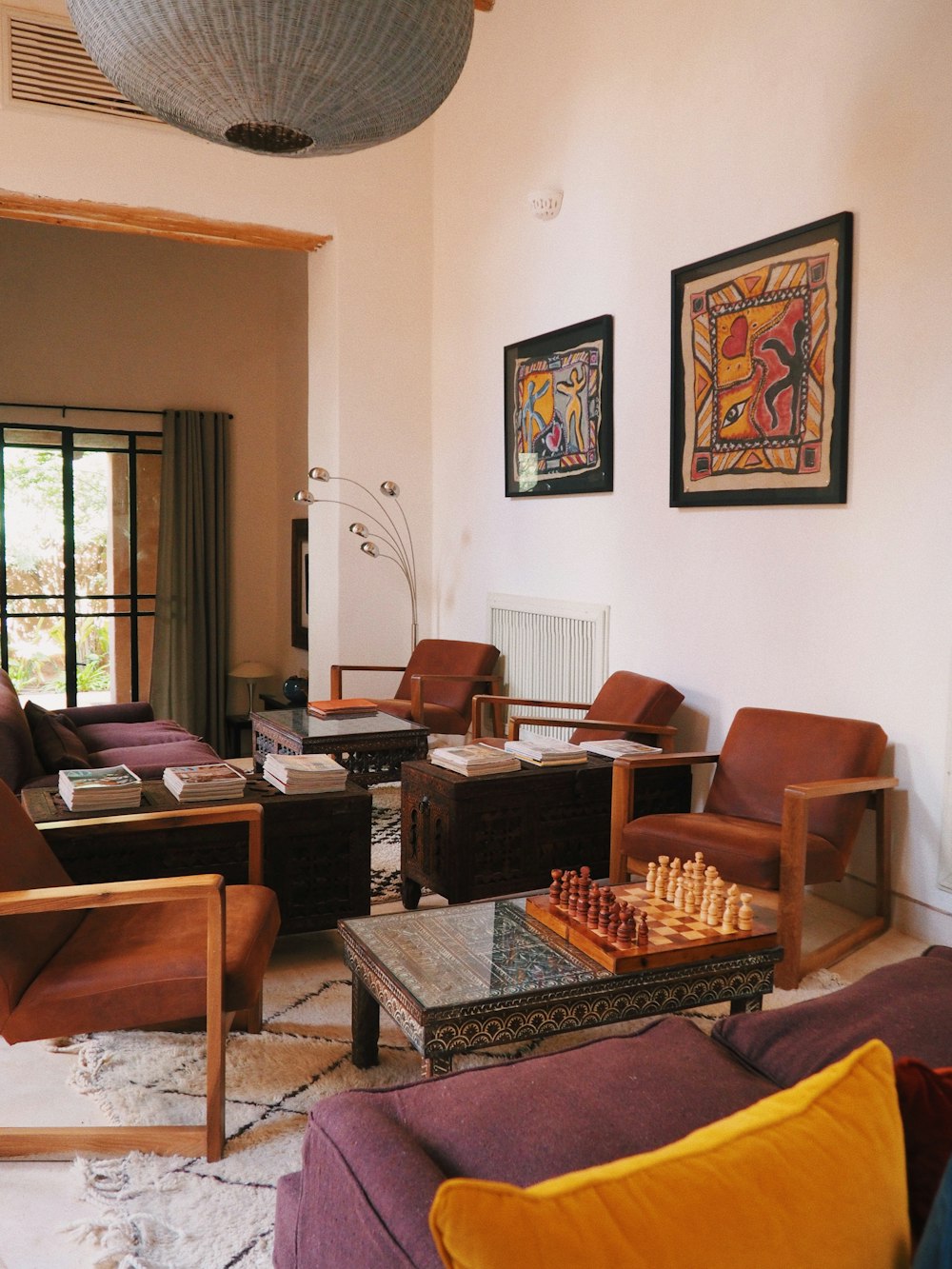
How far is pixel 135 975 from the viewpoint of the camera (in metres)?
2.21

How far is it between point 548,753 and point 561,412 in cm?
221

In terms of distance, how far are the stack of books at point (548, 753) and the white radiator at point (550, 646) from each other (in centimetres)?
125

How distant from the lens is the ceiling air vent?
5.68m

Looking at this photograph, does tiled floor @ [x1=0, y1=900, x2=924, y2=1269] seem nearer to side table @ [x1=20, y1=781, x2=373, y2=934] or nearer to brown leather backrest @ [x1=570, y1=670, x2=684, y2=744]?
side table @ [x1=20, y1=781, x2=373, y2=934]

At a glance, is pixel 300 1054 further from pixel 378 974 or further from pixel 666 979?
pixel 666 979

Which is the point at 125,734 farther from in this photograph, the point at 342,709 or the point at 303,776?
the point at 303,776

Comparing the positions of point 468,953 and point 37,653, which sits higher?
point 37,653

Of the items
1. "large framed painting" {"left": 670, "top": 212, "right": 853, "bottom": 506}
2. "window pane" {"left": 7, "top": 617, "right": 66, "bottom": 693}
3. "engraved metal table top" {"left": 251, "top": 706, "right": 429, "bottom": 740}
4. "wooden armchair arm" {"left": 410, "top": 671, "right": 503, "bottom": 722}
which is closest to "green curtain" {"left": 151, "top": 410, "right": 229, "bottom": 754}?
"window pane" {"left": 7, "top": 617, "right": 66, "bottom": 693}

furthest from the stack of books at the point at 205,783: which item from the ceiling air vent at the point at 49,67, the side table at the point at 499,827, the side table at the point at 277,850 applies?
the ceiling air vent at the point at 49,67

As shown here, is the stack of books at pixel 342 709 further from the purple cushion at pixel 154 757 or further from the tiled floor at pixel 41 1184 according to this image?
the tiled floor at pixel 41 1184

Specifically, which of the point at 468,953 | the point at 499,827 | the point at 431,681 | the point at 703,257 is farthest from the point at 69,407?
the point at 468,953

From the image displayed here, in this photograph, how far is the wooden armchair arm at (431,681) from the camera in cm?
532

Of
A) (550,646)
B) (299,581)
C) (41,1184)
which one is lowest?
(41,1184)

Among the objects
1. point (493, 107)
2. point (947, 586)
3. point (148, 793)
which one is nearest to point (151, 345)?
point (493, 107)
